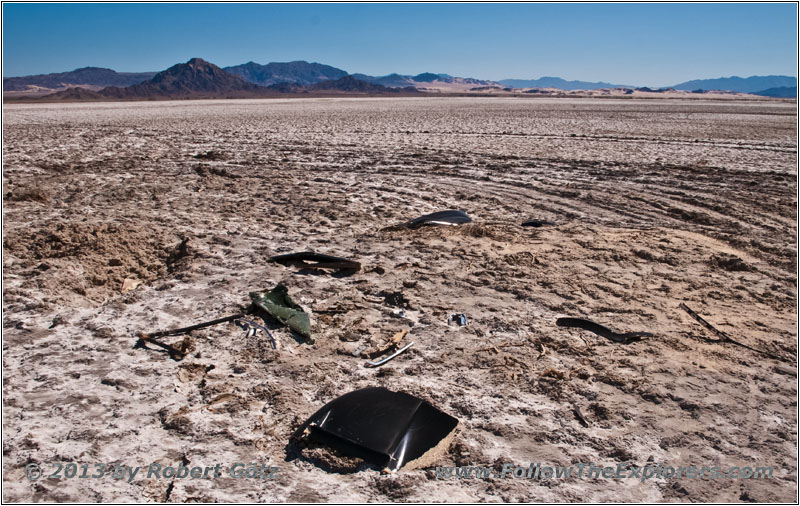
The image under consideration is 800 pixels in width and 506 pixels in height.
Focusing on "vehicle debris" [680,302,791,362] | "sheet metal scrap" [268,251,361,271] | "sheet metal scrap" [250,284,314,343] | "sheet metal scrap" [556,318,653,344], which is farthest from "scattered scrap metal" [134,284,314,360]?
"vehicle debris" [680,302,791,362]

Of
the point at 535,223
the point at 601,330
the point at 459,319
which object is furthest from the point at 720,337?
the point at 535,223

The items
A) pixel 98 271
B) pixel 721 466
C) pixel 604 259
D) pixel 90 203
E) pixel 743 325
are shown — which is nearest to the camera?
pixel 721 466

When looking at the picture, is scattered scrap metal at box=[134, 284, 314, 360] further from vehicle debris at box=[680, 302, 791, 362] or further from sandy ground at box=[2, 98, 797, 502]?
vehicle debris at box=[680, 302, 791, 362]

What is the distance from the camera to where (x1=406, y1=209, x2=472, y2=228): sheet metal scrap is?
507cm

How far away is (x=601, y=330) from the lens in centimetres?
307

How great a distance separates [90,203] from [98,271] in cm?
264

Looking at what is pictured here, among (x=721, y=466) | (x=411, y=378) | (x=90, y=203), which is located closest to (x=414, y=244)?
(x=411, y=378)

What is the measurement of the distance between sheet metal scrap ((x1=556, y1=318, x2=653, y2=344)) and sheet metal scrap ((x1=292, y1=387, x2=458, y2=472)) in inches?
49.6

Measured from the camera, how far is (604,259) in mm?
4188

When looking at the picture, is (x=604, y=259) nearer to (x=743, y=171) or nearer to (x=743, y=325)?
(x=743, y=325)

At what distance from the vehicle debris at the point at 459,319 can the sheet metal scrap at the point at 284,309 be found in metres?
0.88

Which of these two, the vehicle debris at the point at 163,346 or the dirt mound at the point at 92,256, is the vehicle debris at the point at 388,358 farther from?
the dirt mound at the point at 92,256

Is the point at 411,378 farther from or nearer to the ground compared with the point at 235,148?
nearer to the ground

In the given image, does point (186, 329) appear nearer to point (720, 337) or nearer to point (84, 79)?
point (720, 337)
